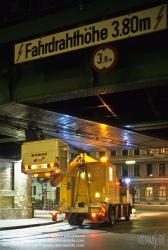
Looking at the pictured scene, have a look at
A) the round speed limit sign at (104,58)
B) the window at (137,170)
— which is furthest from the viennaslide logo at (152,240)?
the window at (137,170)

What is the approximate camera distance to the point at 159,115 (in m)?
15.2

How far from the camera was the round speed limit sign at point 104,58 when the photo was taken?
8727 mm

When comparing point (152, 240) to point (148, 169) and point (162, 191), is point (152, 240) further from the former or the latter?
point (148, 169)

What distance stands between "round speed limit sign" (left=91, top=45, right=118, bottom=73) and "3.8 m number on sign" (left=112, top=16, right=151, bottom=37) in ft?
2.67

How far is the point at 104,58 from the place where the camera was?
884 centimetres

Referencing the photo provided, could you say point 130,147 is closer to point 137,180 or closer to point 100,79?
point 100,79

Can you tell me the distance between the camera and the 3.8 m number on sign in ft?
25.3

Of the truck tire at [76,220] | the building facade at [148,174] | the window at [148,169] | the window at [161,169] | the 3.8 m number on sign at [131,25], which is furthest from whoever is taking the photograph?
the window at [148,169]

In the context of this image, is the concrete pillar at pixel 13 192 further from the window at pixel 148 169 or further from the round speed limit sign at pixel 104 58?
the window at pixel 148 169

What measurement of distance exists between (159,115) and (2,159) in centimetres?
1127

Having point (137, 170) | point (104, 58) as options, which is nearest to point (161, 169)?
point (137, 170)

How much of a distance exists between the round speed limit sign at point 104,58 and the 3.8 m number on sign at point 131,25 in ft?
2.67

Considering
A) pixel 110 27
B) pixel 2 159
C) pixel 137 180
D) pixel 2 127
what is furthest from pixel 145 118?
pixel 137 180

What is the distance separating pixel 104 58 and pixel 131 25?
1.24 metres
